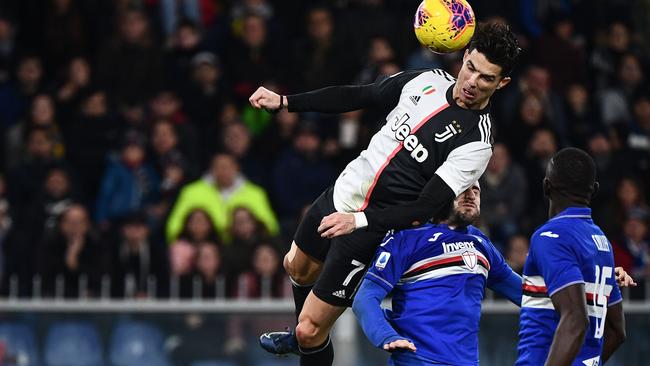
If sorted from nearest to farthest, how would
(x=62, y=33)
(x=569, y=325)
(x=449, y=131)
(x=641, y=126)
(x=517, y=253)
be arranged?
(x=569, y=325) < (x=449, y=131) < (x=517, y=253) < (x=641, y=126) < (x=62, y=33)

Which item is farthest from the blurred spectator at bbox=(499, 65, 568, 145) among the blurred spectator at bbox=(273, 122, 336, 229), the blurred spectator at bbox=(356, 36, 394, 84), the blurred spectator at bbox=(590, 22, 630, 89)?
the blurred spectator at bbox=(273, 122, 336, 229)

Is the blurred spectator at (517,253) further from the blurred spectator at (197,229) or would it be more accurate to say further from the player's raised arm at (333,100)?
the player's raised arm at (333,100)

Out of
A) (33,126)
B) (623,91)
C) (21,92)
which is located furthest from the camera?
(623,91)

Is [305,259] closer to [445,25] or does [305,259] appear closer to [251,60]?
[445,25]

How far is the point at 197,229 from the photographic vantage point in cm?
1067

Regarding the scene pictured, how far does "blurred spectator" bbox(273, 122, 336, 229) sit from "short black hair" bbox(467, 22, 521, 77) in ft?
18.4

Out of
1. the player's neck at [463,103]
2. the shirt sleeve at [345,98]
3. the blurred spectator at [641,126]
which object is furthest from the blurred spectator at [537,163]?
the player's neck at [463,103]

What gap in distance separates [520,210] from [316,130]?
188cm

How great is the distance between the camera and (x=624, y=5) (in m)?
14.4

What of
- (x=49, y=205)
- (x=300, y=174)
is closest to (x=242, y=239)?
(x=300, y=174)

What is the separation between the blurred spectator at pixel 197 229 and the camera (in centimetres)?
1067

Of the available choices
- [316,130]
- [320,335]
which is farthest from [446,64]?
[320,335]

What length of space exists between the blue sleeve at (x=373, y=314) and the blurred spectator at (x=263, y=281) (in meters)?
4.36

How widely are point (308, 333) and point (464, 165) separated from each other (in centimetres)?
114
